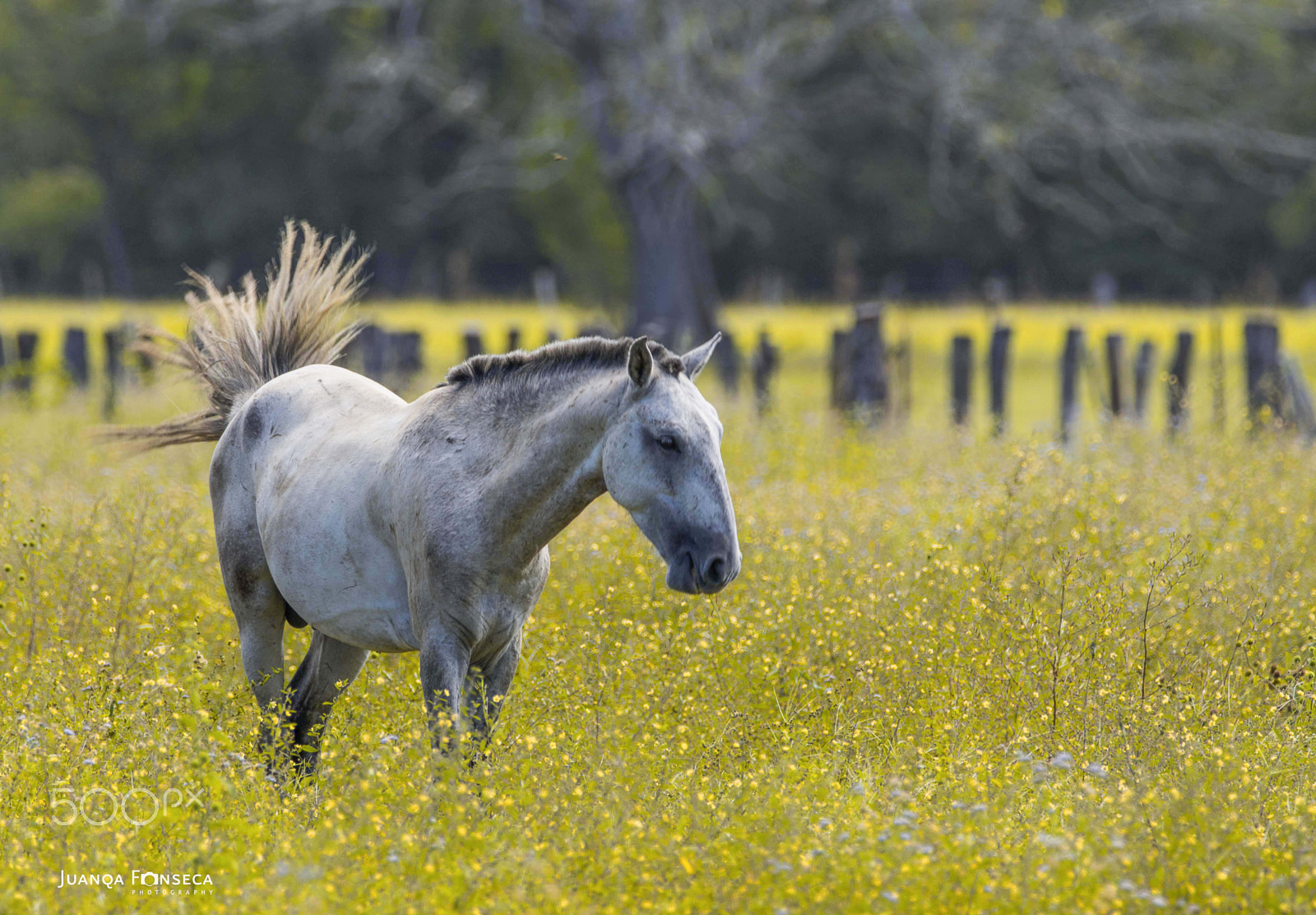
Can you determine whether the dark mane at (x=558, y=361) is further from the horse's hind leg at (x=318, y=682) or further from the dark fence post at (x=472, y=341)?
the dark fence post at (x=472, y=341)

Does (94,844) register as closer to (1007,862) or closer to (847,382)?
(1007,862)

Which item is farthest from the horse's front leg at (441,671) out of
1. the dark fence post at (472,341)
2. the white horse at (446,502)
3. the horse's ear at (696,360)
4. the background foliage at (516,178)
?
the background foliage at (516,178)

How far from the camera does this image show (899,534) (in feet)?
24.1

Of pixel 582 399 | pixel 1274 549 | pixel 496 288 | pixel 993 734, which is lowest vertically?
pixel 993 734

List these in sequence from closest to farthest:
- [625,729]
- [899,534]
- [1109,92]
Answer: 1. [625,729]
2. [899,534]
3. [1109,92]

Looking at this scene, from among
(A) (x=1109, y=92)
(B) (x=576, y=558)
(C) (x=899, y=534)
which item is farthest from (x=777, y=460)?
(A) (x=1109, y=92)

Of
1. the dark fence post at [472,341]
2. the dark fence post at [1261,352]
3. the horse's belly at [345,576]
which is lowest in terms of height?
the horse's belly at [345,576]

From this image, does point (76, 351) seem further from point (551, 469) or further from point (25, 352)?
point (551, 469)

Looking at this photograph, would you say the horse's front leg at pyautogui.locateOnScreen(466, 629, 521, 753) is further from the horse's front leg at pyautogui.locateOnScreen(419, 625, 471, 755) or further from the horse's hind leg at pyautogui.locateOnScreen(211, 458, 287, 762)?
the horse's hind leg at pyautogui.locateOnScreen(211, 458, 287, 762)

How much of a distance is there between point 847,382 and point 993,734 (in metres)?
8.29

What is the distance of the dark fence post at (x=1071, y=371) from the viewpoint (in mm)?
12898

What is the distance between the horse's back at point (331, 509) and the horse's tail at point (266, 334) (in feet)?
2.11

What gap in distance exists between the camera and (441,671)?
172 inches

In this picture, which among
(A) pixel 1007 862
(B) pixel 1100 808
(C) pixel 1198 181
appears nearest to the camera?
(A) pixel 1007 862
